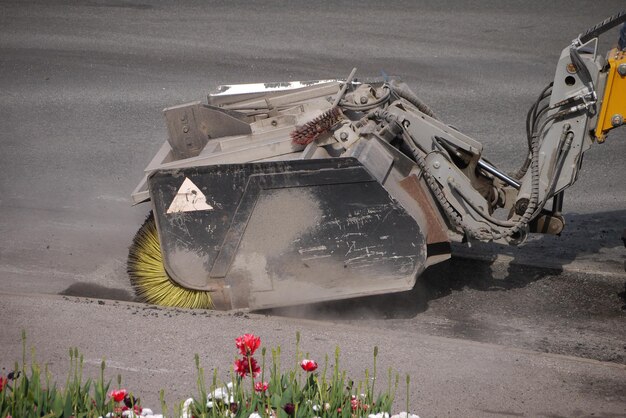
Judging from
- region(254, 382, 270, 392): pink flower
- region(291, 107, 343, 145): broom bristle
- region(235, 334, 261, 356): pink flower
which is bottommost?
region(254, 382, 270, 392): pink flower

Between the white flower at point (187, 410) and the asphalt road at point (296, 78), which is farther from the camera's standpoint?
the asphalt road at point (296, 78)

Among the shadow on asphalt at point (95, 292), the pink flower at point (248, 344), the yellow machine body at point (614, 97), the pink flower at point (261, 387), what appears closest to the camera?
the pink flower at point (248, 344)

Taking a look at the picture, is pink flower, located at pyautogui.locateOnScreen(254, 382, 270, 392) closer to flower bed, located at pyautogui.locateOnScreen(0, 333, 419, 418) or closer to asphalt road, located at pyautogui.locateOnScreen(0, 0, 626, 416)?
flower bed, located at pyautogui.locateOnScreen(0, 333, 419, 418)

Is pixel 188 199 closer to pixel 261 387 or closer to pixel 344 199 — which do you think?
pixel 344 199

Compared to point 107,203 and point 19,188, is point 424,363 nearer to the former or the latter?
point 107,203

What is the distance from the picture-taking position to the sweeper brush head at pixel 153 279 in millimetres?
6656

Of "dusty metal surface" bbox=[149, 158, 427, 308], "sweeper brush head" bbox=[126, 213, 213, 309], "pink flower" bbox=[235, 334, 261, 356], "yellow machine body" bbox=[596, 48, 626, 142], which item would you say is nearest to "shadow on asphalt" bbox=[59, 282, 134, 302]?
"sweeper brush head" bbox=[126, 213, 213, 309]

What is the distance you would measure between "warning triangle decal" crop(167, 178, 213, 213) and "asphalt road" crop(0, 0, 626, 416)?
76 cm

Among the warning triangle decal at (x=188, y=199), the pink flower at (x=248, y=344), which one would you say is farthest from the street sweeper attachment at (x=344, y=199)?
the pink flower at (x=248, y=344)

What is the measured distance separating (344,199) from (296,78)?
5541 millimetres

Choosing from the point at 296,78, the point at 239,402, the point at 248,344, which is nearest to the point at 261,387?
the point at 239,402

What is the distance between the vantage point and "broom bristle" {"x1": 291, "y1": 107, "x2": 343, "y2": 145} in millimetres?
6703

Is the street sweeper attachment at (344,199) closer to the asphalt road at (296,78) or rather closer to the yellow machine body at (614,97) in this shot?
the yellow machine body at (614,97)

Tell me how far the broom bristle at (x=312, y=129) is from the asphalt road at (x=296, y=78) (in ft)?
3.94
